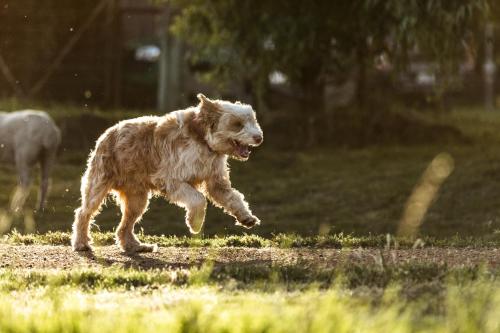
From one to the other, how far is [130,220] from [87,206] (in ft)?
1.35

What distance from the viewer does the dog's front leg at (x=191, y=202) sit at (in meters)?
9.38

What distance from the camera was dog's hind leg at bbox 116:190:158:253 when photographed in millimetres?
10305

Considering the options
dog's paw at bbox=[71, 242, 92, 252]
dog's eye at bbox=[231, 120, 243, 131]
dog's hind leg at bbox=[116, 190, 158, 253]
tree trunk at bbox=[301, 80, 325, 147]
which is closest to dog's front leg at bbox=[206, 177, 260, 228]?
dog's eye at bbox=[231, 120, 243, 131]

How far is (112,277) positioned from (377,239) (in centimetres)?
329

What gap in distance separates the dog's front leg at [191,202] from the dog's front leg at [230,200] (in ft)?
0.81

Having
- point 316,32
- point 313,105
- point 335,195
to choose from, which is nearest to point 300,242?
point 335,195

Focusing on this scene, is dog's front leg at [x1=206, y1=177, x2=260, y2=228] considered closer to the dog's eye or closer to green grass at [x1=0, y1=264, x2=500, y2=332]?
the dog's eye

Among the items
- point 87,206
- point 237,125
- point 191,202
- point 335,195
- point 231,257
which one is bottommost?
point 335,195

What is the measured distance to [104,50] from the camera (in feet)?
87.2

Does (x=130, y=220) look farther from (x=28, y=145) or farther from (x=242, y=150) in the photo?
(x=28, y=145)

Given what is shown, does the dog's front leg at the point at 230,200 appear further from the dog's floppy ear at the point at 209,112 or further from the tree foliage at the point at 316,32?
the tree foliage at the point at 316,32

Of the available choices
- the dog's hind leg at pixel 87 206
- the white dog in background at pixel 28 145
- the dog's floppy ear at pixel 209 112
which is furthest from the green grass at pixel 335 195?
the dog's floppy ear at pixel 209 112

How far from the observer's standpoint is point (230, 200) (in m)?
9.64

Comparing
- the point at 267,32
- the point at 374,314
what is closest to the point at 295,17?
the point at 267,32
